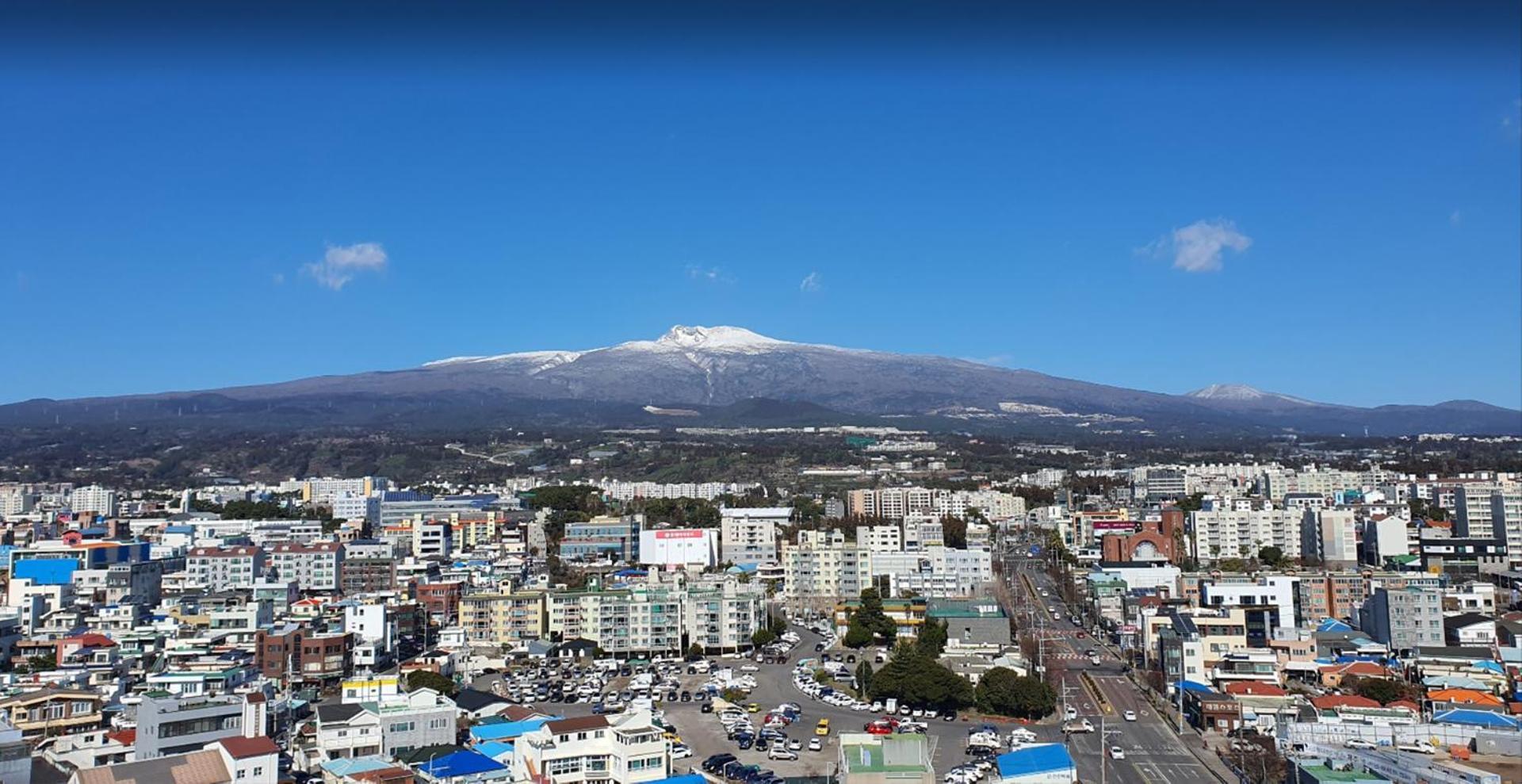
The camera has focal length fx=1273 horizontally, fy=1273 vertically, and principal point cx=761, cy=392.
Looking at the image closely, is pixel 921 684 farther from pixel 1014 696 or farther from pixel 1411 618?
pixel 1411 618

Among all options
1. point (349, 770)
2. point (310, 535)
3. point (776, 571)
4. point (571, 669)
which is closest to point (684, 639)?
point (571, 669)

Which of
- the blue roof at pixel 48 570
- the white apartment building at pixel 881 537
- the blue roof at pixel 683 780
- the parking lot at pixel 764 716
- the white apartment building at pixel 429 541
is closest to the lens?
the blue roof at pixel 683 780

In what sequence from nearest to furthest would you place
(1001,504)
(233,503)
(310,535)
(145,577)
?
(145,577) → (310,535) → (233,503) → (1001,504)

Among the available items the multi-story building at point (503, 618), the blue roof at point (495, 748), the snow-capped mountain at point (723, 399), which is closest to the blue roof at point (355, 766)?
the blue roof at point (495, 748)

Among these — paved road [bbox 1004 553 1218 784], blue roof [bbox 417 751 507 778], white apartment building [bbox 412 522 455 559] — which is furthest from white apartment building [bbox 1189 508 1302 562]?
blue roof [bbox 417 751 507 778]

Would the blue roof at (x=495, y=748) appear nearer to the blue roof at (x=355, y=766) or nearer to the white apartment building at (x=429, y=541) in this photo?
the blue roof at (x=355, y=766)

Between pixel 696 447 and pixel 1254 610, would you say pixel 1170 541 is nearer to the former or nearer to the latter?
pixel 1254 610

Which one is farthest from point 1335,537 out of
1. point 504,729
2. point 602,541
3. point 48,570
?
point 48,570
